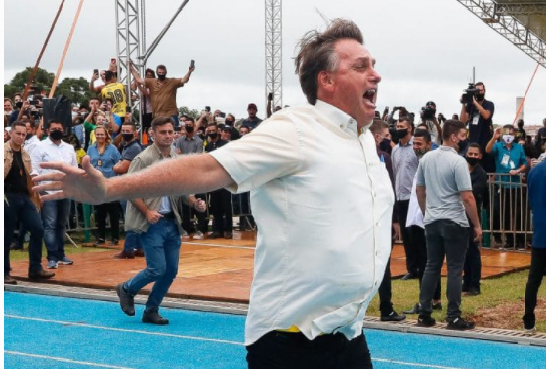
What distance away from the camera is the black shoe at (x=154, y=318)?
9.84m

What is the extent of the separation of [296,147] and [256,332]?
2.35 ft

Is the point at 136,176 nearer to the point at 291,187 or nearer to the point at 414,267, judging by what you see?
the point at 291,187

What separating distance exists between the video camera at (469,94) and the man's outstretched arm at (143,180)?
42.4 feet

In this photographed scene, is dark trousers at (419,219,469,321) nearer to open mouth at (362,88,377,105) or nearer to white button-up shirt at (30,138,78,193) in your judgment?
open mouth at (362,88,377,105)

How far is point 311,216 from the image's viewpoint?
3.35 metres

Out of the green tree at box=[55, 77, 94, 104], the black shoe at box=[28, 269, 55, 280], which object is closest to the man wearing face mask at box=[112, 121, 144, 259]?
the black shoe at box=[28, 269, 55, 280]

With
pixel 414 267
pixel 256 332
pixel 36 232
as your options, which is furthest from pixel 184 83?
pixel 256 332

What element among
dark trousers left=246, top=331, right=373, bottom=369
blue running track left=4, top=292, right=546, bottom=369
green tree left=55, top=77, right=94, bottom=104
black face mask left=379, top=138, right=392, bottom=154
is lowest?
blue running track left=4, top=292, right=546, bottom=369

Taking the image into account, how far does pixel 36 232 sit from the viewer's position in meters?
12.8

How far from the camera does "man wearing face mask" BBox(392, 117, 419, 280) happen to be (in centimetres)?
1263

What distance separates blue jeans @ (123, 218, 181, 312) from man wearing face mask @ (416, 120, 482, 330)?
8.46 ft

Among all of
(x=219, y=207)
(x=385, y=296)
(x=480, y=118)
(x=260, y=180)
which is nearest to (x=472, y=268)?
(x=385, y=296)

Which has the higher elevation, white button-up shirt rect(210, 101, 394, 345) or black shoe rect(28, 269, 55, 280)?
white button-up shirt rect(210, 101, 394, 345)

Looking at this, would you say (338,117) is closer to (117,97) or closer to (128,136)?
(128,136)
